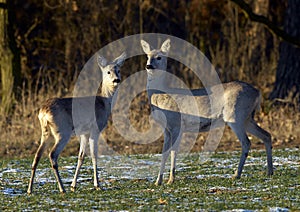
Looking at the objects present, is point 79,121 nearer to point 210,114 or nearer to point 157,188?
point 157,188

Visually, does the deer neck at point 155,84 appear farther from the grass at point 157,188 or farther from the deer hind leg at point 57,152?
the deer hind leg at point 57,152

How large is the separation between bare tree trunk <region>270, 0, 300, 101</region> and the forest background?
0.08 ft

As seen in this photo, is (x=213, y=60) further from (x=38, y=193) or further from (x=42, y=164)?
(x=38, y=193)

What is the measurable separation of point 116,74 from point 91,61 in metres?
10.4

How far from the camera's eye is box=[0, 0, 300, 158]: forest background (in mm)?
17281

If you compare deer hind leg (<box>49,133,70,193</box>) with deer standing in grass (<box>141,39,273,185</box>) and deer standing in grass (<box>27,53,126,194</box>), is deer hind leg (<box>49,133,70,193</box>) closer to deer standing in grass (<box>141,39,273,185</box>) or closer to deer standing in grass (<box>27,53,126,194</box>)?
deer standing in grass (<box>27,53,126,194</box>)

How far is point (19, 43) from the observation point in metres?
21.0

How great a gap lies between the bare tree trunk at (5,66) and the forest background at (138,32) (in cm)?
2

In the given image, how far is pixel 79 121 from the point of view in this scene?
902 centimetres

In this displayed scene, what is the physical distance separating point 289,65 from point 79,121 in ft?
30.9

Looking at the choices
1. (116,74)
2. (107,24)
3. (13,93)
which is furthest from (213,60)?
(116,74)

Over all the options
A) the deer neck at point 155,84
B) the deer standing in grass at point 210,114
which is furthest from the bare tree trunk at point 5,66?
the deer standing in grass at point 210,114

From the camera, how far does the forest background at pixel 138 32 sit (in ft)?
56.7

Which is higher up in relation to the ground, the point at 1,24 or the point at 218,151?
the point at 1,24
